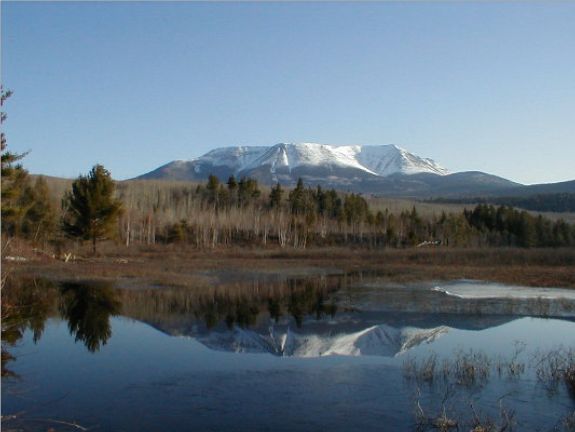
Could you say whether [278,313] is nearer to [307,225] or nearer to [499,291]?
[499,291]

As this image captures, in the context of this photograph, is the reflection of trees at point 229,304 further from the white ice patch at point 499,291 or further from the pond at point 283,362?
the white ice patch at point 499,291

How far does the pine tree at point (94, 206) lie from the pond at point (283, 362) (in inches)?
715

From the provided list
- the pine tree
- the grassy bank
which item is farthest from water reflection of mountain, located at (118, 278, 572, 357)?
the pine tree

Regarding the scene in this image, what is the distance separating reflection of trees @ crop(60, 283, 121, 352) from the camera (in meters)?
19.6

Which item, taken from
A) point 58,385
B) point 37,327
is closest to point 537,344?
point 58,385

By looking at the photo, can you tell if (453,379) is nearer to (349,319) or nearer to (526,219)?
(349,319)

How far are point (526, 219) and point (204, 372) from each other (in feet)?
252

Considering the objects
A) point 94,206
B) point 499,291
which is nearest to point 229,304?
point 499,291

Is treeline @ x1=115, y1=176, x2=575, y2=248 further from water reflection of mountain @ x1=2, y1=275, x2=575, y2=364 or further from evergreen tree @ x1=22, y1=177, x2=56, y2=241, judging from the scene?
water reflection of mountain @ x1=2, y1=275, x2=575, y2=364

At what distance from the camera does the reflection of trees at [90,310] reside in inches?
770

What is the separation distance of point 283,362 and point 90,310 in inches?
428

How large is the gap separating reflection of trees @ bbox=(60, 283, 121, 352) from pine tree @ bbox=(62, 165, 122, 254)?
50.0ft

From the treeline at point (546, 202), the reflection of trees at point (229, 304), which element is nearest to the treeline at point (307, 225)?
the reflection of trees at point (229, 304)

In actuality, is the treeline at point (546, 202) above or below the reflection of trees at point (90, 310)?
above
